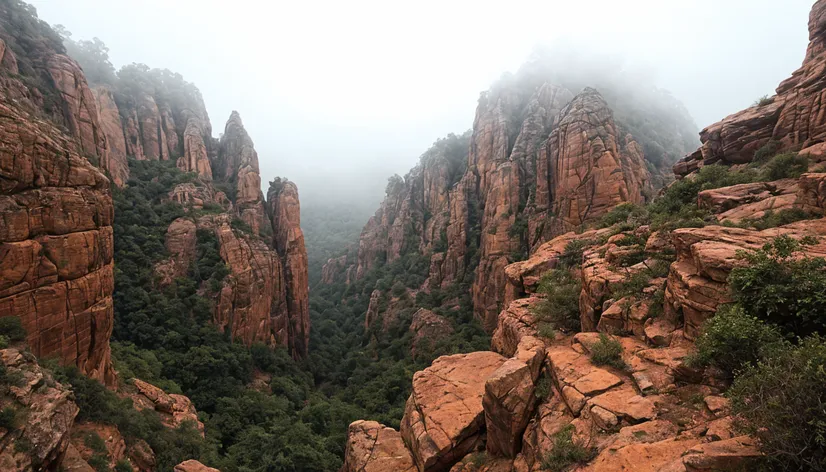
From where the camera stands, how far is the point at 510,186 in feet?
155

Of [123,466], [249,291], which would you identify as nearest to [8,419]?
[123,466]

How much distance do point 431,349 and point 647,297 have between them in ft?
106

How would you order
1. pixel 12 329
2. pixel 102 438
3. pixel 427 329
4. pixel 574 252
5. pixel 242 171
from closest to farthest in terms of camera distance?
pixel 12 329
pixel 102 438
pixel 574 252
pixel 427 329
pixel 242 171

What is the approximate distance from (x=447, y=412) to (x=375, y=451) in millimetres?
3232

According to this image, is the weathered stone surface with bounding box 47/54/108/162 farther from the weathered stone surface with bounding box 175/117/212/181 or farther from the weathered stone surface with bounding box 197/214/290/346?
the weathered stone surface with bounding box 175/117/212/181

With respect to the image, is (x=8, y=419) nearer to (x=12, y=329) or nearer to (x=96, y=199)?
(x=12, y=329)

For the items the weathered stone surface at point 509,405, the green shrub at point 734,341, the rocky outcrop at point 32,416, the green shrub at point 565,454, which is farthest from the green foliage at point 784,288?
the rocky outcrop at point 32,416

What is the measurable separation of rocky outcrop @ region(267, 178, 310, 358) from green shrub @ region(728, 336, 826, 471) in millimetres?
46489

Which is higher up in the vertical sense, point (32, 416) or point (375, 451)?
point (32, 416)

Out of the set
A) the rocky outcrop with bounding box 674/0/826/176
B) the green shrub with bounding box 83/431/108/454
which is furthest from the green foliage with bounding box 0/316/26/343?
the rocky outcrop with bounding box 674/0/826/176

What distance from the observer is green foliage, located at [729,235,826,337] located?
20.2ft

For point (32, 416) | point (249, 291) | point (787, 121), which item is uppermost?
point (787, 121)

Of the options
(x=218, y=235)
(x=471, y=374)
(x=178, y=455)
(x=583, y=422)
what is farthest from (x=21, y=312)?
(x=218, y=235)

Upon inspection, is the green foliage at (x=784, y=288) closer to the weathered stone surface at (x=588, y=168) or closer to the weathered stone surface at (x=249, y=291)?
the weathered stone surface at (x=588, y=168)
